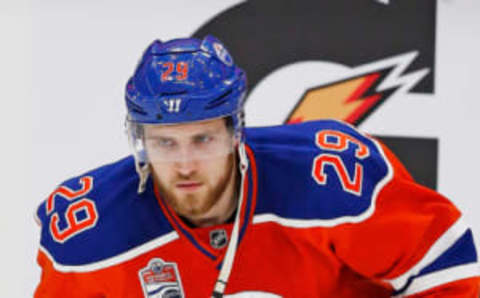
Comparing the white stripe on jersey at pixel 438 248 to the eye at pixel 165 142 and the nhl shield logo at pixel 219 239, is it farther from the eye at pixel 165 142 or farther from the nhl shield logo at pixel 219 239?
the eye at pixel 165 142

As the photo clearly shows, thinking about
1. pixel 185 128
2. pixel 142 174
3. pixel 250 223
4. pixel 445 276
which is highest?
pixel 185 128

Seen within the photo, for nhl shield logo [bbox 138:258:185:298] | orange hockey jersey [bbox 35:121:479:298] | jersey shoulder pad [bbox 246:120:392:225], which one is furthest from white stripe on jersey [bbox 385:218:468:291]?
nhl shield logo [bbox 138:258:185:298]

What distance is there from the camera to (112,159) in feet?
7.66

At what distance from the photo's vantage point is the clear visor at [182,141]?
5.09ft

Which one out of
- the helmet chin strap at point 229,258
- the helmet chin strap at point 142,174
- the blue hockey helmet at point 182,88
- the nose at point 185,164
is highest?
the blue hockey helmet at point 182,88

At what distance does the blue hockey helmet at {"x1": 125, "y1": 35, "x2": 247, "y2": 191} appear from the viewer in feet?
4.95

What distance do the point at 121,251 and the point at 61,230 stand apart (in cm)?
13

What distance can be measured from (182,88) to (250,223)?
1.09 feet

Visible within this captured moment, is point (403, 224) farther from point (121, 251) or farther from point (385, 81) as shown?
point (385, 81)

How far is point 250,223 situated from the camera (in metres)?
1.69

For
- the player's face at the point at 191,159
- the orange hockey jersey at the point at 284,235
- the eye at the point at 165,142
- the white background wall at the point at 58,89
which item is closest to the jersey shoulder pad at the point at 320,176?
the orange hockey jersey at the point at 284,235

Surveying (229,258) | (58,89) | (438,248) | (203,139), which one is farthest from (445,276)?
(58,89)

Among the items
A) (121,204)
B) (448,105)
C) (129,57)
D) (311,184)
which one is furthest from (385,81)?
(121,204)

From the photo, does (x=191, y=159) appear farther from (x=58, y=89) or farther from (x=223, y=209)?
(x=58, y=89)
